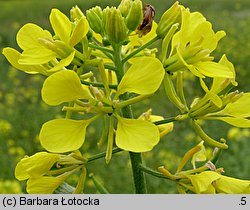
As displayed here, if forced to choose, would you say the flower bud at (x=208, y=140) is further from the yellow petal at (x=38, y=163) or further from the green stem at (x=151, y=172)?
the yellow petal at (x=38, y=163)

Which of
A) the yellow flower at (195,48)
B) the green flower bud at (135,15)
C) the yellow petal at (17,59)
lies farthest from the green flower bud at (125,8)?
the yellow petal at (17,59)

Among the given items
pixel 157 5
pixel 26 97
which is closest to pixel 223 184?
pixel 26 97

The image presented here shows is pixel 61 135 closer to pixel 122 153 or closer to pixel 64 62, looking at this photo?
pixel 64 62

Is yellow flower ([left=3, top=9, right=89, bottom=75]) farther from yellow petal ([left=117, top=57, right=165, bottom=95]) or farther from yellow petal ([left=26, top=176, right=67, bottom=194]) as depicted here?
yellow petal ([left=26, top=176, right=67, bottom=194])

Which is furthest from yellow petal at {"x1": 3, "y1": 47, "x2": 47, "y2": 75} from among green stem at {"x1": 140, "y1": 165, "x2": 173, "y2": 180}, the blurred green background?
the blurred green background
